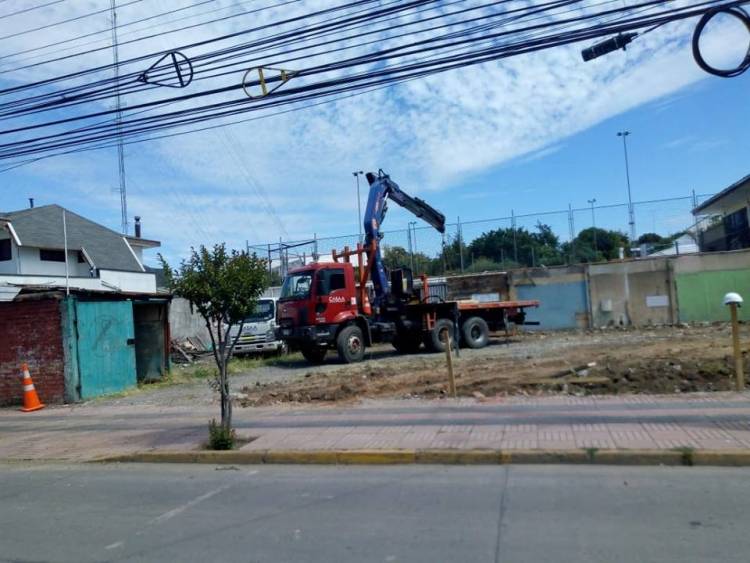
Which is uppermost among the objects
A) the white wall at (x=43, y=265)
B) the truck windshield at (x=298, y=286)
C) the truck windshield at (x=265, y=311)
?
the white wall at (x=43, y=265)

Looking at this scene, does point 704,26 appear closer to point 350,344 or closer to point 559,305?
point 350,344

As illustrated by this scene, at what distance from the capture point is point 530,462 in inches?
322

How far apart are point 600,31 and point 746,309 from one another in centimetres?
1941

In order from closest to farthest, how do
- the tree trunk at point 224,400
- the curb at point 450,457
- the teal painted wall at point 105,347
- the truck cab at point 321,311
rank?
1. the curb at point 450,457
2. the tree trunk at point 224,400
3. the teal painted wall at point 105,347
4. the truck cab at point 321,311

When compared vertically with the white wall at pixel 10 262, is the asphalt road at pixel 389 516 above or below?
below

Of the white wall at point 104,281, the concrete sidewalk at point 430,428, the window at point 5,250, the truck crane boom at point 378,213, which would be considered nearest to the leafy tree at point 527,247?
the truck crane boom at point 378,213

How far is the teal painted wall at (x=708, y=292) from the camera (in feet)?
86.0

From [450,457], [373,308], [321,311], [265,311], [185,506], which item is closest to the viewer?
[185,506]

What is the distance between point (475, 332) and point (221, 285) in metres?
14.7

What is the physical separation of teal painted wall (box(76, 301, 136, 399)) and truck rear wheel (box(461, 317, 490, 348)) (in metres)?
10.7

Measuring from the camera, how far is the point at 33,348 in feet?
52.2

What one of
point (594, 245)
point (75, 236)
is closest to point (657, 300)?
point (594, 245)

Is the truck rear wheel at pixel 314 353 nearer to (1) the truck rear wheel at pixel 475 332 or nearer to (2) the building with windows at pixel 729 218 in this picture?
(1) the truck rear wheel at pixel 475 332

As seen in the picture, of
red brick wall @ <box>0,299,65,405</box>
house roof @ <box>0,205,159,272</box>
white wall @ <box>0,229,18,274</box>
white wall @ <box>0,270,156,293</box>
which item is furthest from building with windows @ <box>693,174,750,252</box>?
white wall @ <box>0,229,18,274</box>
